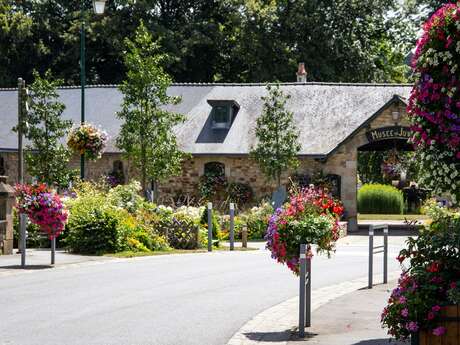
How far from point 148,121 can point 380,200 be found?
608 inches

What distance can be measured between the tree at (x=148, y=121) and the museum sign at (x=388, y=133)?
7.50 meters

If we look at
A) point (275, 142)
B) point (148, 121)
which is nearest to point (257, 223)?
point (275, 142)

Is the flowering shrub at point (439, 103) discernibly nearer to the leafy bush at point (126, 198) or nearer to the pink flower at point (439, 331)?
the pink flower at point (439, 331)

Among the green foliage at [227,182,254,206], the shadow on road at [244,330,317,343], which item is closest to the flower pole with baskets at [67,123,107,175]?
the green foliage at [227,182,254,206]

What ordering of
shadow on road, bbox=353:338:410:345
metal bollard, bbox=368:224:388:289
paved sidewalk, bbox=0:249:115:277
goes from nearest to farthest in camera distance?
shadow on road, bbox=353:338:410:345 → metal bollard, bbox=368:224:388:289 → paved sidewalk, bbox=0:249:115:277

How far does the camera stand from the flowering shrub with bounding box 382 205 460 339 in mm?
9359

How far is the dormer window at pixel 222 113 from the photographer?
143 feet

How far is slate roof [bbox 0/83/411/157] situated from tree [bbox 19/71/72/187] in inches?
166

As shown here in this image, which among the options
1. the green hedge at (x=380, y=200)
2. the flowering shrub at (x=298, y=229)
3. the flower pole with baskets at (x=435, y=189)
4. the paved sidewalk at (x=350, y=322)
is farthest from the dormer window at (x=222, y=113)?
the flower pole with baskets at (x=435, y=189)

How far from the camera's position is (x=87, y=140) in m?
33.8

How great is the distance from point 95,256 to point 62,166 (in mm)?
16114

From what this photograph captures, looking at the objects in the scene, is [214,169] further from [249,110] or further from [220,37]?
[220,37]

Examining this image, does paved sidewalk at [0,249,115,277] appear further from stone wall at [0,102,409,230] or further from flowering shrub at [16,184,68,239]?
stone wall at [0,102,409,230]

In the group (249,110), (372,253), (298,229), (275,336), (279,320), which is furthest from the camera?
(249,110)
